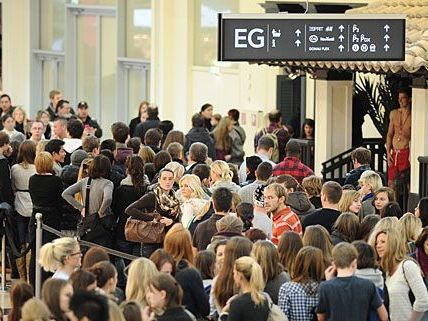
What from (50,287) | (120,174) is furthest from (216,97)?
(50,287)

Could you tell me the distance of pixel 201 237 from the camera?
45.0 feet

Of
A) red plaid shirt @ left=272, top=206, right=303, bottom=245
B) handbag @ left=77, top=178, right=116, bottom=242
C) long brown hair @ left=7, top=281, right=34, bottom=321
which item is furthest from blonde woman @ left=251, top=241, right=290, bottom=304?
handbag @ left=77, top=178, right=116, bottom=242

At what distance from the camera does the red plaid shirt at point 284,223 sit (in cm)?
1393

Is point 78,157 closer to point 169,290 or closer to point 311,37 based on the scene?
point 311,37

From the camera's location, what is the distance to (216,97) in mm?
31297

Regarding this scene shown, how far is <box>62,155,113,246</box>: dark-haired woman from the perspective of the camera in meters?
16.0

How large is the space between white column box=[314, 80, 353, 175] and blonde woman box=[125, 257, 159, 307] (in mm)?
12026

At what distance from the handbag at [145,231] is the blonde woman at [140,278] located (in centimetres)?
426

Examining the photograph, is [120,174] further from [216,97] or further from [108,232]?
[216,97]

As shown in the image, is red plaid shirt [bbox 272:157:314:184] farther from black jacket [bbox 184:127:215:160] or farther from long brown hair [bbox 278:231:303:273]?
long brown hair [bbox 278:231:303:273]

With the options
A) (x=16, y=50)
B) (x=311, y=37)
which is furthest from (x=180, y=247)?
(x=16, y=50)

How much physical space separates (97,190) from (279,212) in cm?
272

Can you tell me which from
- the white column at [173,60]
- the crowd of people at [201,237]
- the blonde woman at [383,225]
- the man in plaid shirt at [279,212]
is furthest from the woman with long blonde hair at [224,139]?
the blonde woman at [383,225]

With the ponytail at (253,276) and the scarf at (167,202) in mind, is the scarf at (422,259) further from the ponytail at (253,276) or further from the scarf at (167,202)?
the scarf at (167,202)
